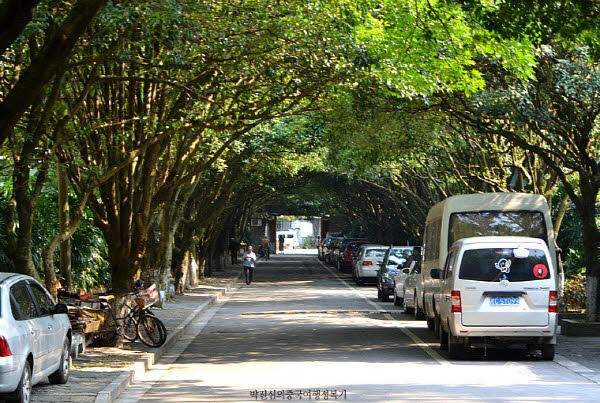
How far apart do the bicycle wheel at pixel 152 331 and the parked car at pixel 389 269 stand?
14373 mm

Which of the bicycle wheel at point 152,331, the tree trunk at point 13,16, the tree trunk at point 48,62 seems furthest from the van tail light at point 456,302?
the tree trunk at point 13,16

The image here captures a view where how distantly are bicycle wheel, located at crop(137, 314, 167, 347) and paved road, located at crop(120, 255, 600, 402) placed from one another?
1.13 ft

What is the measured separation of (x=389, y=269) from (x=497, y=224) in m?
12.7

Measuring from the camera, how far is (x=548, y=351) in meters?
17.1

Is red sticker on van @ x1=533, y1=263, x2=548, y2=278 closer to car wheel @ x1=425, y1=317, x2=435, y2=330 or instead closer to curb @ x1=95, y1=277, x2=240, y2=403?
car wheel @ x1=425, y1=317, x2=435, y2=330

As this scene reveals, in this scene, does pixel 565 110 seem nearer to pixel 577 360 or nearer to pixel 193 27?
pixel 577 360

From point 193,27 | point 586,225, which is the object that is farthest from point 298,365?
point 586,225

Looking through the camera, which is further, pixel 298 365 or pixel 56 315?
pixel 298 365

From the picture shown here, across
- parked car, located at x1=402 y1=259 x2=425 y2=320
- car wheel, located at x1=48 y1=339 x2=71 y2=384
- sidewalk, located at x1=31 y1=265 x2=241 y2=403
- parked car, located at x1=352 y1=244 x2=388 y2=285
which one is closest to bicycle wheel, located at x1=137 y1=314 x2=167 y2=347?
sidewalk, located at x1=31 y1=265 x2=241 y2=403

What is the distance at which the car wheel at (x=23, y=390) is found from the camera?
11173mm

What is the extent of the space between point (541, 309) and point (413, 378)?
3.13 meters

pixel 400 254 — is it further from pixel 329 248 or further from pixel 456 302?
pixel 329 248

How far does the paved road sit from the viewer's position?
13.1 meters

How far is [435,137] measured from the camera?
100 feet
